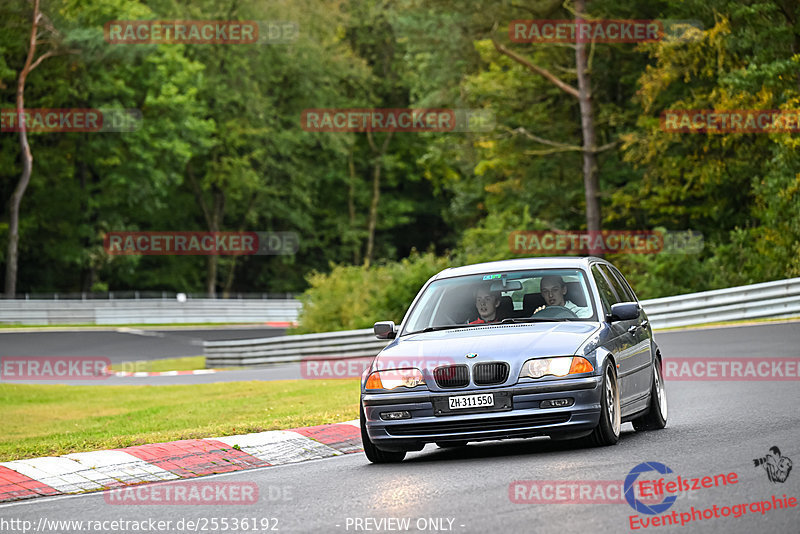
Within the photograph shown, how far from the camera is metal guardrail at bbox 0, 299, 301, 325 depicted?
5481cm

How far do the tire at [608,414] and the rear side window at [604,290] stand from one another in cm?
100

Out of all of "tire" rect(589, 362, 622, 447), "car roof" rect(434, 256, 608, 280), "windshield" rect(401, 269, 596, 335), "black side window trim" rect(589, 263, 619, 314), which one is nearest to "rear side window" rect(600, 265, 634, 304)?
"black side window trim" rect(589, 263, 619, 314)

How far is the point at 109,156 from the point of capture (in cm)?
6400

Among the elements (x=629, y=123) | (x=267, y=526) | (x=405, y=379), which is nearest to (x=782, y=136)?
(x=629, y=123)

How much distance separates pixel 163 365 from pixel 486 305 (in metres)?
25.5

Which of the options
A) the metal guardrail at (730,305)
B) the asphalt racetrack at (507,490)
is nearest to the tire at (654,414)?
the asphalt racetrack at (507,490)

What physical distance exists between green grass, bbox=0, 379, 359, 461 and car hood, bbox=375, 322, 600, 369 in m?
2.92

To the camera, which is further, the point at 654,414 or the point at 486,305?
the point at 654,414

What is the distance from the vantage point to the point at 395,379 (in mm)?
9820

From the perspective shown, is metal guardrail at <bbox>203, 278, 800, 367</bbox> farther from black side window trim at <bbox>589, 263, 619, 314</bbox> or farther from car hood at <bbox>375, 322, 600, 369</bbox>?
car hood at <bbox>375, 322, 600, 369</bbox>

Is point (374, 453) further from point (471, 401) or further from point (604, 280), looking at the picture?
point (604, 280)

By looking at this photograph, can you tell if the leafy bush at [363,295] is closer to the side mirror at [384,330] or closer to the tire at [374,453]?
the side mirror at [384,330]

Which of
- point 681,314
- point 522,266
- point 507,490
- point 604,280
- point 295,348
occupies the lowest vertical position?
point 295,348

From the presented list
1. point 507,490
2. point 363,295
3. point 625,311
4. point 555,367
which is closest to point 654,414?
point 625,311
